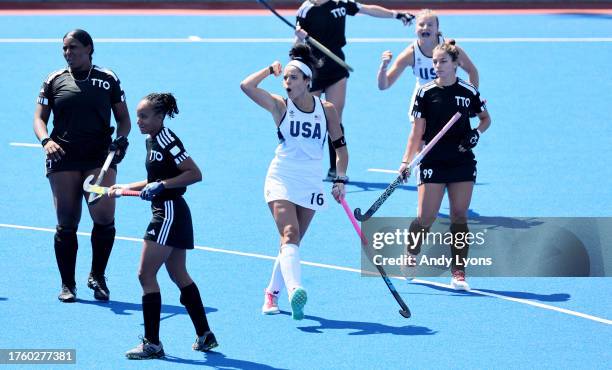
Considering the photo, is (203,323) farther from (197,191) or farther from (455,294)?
(197,191)

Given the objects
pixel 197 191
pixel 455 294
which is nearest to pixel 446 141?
pixel 455 294

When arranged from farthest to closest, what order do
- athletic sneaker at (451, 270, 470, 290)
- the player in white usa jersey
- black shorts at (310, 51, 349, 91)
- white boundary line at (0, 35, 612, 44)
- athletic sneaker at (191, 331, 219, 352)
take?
white boundary line at (0, 35, 612, 44), black shorts at (310, 51, 349, 91), the player in white usa jersey, athletic sneaker at (451, 270, 470, 290), athletic sneaker at (191, 331, 219, 352)

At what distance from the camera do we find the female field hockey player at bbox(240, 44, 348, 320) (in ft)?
32.2

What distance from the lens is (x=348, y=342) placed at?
9602 mm

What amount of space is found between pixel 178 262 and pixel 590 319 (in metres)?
3.57

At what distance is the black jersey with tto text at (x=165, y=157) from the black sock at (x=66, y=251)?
168 centimetres

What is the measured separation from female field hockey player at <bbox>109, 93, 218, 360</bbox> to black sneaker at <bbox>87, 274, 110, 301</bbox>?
1464 millimetres

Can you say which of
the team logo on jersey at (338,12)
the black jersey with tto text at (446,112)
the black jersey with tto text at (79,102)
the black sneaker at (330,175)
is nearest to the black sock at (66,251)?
the black jersey with tto text at (79,102)

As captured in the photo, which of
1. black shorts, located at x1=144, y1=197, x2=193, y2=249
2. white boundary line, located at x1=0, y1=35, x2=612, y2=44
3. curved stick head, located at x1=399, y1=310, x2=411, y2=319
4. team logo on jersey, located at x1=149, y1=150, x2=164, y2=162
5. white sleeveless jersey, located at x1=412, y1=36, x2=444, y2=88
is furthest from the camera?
white boundary line, located at x1=0, y1=35, x2=612, y2=44

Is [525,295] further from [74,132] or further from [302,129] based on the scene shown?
[74,132]

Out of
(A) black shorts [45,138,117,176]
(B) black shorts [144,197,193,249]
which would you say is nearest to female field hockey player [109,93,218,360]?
(B) black shorts [144,197,193,249]

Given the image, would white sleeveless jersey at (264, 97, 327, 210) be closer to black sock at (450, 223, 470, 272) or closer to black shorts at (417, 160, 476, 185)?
black shorts at (417, 160, 476, 185)

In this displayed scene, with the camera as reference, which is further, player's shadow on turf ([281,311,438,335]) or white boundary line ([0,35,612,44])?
white boundary line ([0,35,612,44])

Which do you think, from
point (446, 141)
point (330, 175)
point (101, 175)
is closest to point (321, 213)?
point (330, 175)
